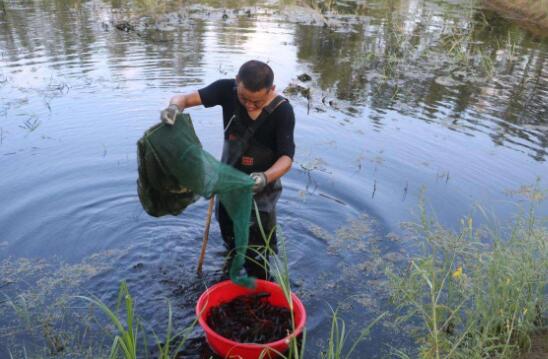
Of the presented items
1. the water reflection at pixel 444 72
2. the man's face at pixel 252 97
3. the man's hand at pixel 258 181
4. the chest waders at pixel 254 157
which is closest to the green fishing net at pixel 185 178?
the man's hand at pixel 258 181

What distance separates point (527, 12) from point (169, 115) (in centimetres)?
1708

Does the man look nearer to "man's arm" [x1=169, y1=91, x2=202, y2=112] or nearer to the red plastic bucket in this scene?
"man's arm" [x1=169, y1=91, x2=202, y2=112]

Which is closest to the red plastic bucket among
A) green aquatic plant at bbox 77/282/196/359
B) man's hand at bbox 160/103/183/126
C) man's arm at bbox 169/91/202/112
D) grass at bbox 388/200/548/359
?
green aquatic plant at bbox 77/282/196/359

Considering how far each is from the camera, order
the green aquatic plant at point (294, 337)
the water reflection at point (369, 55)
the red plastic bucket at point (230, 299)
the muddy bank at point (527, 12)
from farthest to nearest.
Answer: the muddy bank at point (527, 12), the water reflection at point (369, 55), the red plastic bucket at point (230, 299), the green aquatic plant at point (294, 337)

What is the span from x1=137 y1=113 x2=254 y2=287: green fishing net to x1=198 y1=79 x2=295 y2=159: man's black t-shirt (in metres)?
0.28

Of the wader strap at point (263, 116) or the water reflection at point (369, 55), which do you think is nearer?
the wader strap at point (263, 116)

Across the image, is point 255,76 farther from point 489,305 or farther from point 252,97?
point 489,305

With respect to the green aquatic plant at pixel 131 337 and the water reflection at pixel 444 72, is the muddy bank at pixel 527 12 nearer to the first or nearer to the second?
the water reflection at pixel 444 72

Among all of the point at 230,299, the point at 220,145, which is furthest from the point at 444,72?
the point at 230,299

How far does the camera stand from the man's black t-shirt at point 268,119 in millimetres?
3508

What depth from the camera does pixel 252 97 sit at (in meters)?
3.29

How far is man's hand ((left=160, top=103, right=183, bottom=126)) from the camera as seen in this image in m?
3.43

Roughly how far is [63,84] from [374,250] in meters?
6.28

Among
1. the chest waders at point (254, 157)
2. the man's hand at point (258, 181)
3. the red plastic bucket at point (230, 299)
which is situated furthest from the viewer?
the chest waders at point (254, 157)
